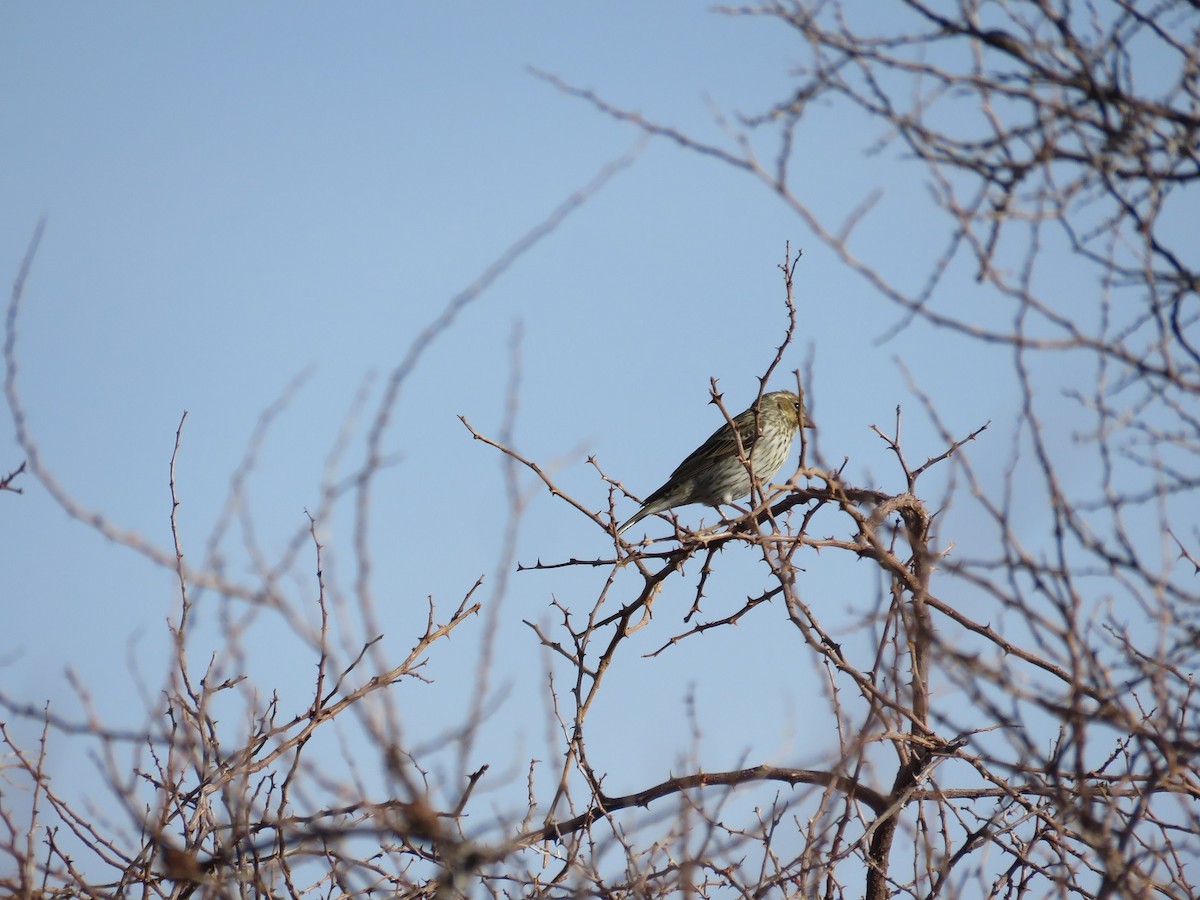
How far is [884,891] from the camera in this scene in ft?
16.1

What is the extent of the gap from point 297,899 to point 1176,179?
11.8 feet

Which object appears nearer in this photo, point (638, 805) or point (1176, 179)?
point (1176, 179)

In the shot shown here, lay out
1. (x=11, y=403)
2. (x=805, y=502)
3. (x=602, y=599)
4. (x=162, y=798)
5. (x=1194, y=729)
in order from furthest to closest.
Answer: (x=805, y=502), (x=602, y=599), (x=162, y=798), (x=11, y=403), (x=1194, y=729)

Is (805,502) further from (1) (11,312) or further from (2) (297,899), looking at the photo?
(1) (11,312)

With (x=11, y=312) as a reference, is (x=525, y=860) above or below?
below

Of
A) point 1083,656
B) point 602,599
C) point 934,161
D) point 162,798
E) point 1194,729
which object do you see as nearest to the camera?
point 1083,656

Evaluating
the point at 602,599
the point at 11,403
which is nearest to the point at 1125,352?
the point at 602,599

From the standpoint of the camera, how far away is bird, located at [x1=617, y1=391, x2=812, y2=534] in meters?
10.1

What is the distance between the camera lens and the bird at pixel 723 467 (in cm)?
1010

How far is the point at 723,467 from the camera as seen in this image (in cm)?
1012

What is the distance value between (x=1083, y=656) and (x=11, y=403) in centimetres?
307

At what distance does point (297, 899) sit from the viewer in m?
4.36

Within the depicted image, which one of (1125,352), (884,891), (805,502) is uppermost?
(805,502)

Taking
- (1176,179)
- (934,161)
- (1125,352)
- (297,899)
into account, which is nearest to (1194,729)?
(1125,352)
